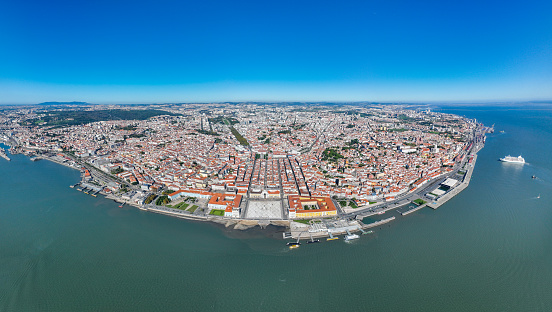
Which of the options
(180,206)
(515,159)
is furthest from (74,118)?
(515,159)

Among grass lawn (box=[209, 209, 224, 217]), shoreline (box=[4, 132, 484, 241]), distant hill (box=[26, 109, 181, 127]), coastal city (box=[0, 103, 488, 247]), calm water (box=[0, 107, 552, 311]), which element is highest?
distant hill (box=[26, 109, 181, 127])

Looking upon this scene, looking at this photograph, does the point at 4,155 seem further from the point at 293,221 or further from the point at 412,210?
the point at 412,210

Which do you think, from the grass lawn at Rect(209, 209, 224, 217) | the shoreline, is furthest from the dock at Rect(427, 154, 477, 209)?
the grass lawn at Rect(209, 209, 224, 217)

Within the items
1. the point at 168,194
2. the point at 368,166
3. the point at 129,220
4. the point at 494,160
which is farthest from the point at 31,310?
the point at 494,160

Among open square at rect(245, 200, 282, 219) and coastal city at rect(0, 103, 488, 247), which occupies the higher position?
coastal city at rect(0, 103, 488, 247)

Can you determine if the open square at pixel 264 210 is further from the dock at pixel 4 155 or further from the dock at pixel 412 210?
the dock at pixel 4 155

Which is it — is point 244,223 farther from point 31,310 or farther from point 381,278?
point 31,310

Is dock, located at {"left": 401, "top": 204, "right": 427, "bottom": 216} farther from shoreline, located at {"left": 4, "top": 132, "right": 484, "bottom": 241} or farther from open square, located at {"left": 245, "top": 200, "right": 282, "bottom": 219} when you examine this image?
open square, located at {"left": 245, "top": 200, "right": 282, "bottom": 219}

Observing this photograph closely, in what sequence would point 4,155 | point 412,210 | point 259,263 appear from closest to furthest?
point 259,263
point 412,210
point 4,155
